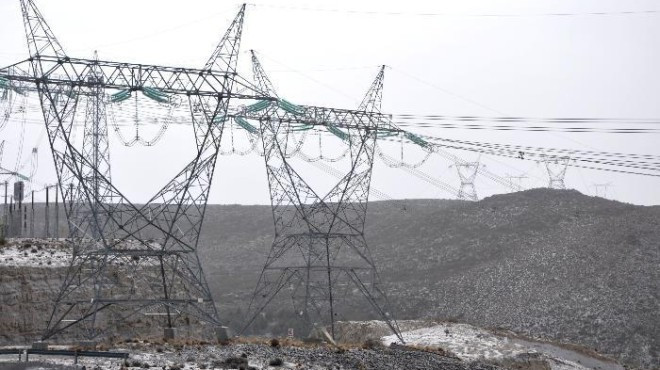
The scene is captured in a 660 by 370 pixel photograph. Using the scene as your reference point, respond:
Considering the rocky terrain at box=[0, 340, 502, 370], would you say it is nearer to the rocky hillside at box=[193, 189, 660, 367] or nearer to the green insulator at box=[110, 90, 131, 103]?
the green insulator at box=[110, 90, 131, 103]

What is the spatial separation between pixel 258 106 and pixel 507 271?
51751 millimetres

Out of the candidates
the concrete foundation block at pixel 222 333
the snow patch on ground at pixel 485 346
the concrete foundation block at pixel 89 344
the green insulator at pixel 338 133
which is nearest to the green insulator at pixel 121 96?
the concrete foundation block at pixel 222 333

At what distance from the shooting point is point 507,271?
316ft

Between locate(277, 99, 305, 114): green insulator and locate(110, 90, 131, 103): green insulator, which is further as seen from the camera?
locate(277, 99, 305, 114): green insulator

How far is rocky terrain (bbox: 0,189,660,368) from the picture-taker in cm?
7538

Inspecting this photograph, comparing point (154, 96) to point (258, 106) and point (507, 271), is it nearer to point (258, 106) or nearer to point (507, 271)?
point (258, 106)

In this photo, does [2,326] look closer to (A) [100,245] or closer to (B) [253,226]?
(A) [100,245]

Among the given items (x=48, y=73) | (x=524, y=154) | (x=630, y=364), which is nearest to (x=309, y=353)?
(x=524, y=154)

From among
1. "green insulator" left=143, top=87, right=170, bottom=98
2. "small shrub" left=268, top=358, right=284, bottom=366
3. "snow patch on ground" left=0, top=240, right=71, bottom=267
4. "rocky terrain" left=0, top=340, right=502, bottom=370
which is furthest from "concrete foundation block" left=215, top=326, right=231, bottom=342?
"snow patch on ground" left=0, top=240, right=71, bottom=267

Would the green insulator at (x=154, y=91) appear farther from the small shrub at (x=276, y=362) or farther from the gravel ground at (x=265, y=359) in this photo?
the small shrub at (x=276, y=362)

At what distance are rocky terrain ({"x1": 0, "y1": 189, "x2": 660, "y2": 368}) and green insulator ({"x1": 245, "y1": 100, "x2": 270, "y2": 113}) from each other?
14.9 m

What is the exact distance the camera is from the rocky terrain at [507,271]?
75.4 meters

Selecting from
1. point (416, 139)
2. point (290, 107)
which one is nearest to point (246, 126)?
point (290, 107)

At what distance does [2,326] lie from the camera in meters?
51.3
